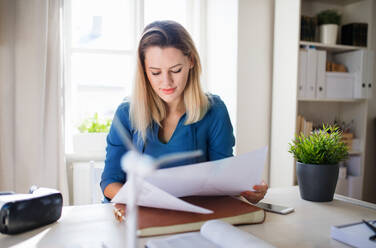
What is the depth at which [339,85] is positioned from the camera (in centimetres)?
262

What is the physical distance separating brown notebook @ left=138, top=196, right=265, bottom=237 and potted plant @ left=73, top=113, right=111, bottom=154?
6.25 feet

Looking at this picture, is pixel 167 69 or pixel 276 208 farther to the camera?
pixel 167 69

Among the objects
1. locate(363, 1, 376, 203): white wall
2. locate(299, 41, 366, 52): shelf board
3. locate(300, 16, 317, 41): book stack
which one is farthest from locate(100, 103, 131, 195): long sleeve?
locate(363, 1, 376, 203): white wall

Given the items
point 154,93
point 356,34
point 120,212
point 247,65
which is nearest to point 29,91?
point 154,93

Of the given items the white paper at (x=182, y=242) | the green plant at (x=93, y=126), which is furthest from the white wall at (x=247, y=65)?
the white paper at (x=182, y=242)

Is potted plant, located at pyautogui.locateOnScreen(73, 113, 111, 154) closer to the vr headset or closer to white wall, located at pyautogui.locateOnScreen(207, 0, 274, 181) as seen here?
white wall, located at pyautogui.locateOnScreen(207, 0, 274, 181)

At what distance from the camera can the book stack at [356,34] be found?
2629 millimetres

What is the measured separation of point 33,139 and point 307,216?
2.10m

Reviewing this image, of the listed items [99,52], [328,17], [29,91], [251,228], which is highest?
[328,17]

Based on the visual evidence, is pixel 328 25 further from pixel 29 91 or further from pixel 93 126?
pixel 29 91

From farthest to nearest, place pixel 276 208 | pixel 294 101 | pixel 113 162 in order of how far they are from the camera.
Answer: pixel 294 101 → pixel 113 162 → pixel 276 208

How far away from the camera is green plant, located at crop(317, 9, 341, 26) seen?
8.67 feet

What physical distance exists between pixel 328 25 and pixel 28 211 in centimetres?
257

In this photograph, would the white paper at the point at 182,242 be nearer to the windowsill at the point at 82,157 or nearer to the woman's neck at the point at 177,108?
the woman's neck at the point at 177,108
